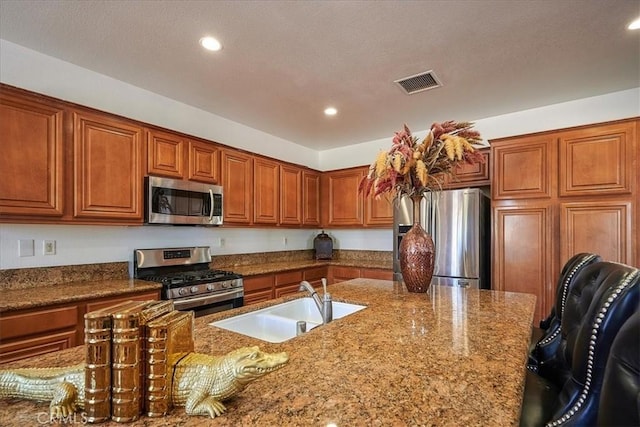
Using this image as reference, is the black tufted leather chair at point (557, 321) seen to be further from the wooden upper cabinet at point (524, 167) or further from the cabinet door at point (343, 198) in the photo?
the cabinet door at point (343, 198)

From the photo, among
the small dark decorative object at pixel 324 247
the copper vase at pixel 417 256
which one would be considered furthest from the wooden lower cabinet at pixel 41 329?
the small dark decorative object at pixel 324 247

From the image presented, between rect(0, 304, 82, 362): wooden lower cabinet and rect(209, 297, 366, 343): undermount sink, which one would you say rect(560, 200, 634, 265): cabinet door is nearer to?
rect(209, 297, 366, 343): undermount sink

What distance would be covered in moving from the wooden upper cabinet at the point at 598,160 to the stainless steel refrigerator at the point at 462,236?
0.69 metres

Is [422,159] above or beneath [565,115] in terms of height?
beneath

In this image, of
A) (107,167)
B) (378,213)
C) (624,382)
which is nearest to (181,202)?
(107,167)

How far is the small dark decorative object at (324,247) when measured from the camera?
4.69 meters

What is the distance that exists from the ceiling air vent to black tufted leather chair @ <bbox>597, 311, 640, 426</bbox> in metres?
2.40

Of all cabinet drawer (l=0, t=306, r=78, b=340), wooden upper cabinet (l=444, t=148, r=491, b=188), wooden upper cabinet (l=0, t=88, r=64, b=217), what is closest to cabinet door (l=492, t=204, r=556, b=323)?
wooden upper cabinet (l=444, t=148, r=491, b=188)

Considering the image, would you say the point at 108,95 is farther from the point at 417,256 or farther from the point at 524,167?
the point at 524,167

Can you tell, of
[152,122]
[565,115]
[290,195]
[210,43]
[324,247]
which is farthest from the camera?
[324,247]

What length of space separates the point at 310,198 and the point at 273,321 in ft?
9.51

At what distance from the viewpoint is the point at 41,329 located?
188 cm

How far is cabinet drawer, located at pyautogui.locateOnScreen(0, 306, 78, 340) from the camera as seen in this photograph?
177cm

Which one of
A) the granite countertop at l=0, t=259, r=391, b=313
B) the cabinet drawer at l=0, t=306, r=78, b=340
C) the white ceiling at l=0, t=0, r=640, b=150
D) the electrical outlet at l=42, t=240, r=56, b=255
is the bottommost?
the cabinet drawer at l=0, t=306, r=78, b=340
